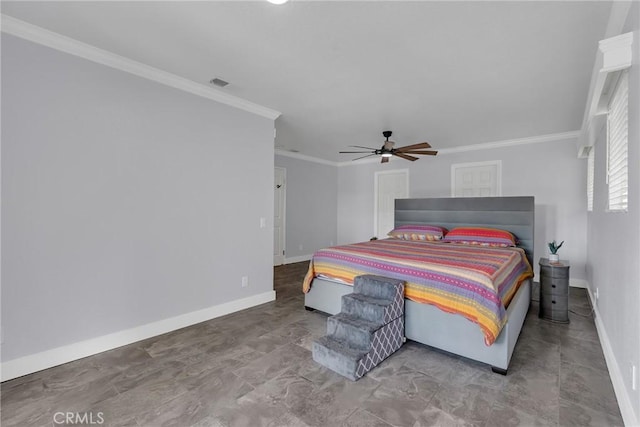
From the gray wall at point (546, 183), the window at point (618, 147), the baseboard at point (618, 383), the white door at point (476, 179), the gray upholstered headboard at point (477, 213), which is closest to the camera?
the baseboard at point (618, 383)

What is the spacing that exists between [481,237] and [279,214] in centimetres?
379

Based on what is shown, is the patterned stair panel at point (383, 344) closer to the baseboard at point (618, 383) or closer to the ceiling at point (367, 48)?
the baseboard at point (618, 383)

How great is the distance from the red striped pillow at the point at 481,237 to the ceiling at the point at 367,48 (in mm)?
1613

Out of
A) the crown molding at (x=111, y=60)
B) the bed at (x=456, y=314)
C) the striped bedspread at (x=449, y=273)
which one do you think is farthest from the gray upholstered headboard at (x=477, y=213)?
the crown molding at (x=111, y=60)

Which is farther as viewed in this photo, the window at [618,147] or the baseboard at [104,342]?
the baseboard at [104,342]

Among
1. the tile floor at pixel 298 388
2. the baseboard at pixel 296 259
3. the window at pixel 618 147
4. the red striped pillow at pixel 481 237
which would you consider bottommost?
the tile floor at pixel 298 388

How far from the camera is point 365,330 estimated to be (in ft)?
7.33

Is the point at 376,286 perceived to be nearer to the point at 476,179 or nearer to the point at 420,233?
the point at 420,233

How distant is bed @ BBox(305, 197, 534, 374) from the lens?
225 centimetres

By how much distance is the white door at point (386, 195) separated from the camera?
645 cm

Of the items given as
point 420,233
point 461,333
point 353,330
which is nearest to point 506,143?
point 420,233

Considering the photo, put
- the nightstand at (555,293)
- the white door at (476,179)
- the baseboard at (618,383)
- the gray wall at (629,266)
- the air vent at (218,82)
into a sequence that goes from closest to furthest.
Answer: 1. the gray wall at (629,266)
2. the baseboard at (618,383)
3. the air vent at (218,82)
4. the nightstand at (555,293)
5. the white door at (476,179)

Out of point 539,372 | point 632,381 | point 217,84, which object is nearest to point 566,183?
point 539,372

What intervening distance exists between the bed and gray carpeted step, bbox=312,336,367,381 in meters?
0.71
